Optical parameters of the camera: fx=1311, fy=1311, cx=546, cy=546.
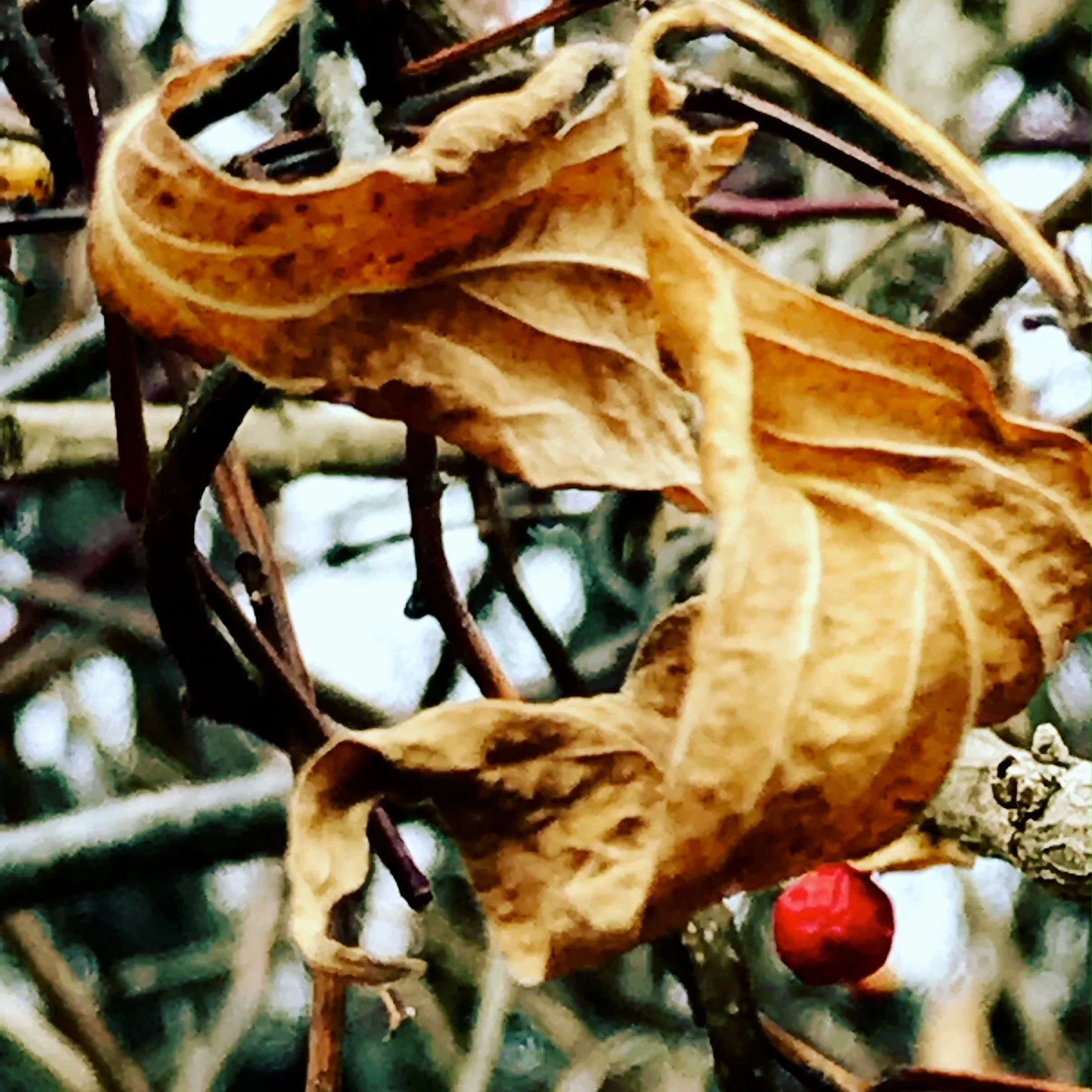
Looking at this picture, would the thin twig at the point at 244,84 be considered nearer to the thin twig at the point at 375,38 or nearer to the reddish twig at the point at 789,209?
the thin twig at the point at 375,38

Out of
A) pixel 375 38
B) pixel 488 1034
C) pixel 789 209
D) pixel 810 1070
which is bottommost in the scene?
pixel 488 1034

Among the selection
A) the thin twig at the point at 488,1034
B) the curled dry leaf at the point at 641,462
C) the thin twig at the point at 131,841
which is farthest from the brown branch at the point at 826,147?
the thin twig at the point at 488,1034

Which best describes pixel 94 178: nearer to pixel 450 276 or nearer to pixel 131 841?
pixel 450 276

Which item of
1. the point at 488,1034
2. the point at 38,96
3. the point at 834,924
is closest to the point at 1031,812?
the point at 834,924

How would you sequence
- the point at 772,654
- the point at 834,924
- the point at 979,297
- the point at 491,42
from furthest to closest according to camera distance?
the point at 979,297 < the point at 834,924 < the point at 491,42 < the point at 772,654

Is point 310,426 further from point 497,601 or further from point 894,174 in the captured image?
point 894,174

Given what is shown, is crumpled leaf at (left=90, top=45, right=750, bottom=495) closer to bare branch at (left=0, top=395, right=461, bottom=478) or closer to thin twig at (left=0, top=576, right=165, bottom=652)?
bare branch at (left=0, top=395, right=461, bottom=478)
